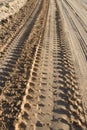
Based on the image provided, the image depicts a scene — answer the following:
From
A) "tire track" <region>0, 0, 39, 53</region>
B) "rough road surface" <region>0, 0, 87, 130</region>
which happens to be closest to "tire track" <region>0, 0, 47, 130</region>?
"rough road surface" <region>0, 0, 87, 130</region>

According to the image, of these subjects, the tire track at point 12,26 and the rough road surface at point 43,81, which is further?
the tire track at point 12,26

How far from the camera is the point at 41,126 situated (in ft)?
22.1

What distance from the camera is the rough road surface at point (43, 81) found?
22.9ft

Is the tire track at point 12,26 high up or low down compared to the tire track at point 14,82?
down

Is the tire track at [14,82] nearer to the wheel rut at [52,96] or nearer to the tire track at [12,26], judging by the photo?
the wheel rut at [52,96]

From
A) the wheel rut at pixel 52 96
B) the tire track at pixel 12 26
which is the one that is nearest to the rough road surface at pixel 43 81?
the wheel rut at pixel 52 96

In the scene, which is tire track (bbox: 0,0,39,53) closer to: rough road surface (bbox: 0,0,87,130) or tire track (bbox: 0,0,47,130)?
rough road surface (bbox: 0,0,87,130)

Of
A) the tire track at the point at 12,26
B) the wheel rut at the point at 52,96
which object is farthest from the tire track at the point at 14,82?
the tire track at the point at 12,26

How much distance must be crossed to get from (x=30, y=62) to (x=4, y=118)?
391 cm

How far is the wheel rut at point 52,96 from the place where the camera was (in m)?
6.91

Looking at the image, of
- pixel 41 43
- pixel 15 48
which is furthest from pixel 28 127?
pixel 41 43

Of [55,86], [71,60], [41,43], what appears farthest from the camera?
[41,43]

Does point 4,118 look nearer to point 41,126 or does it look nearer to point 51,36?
Answer: point 41,126

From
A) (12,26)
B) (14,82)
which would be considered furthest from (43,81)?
(12,26)
